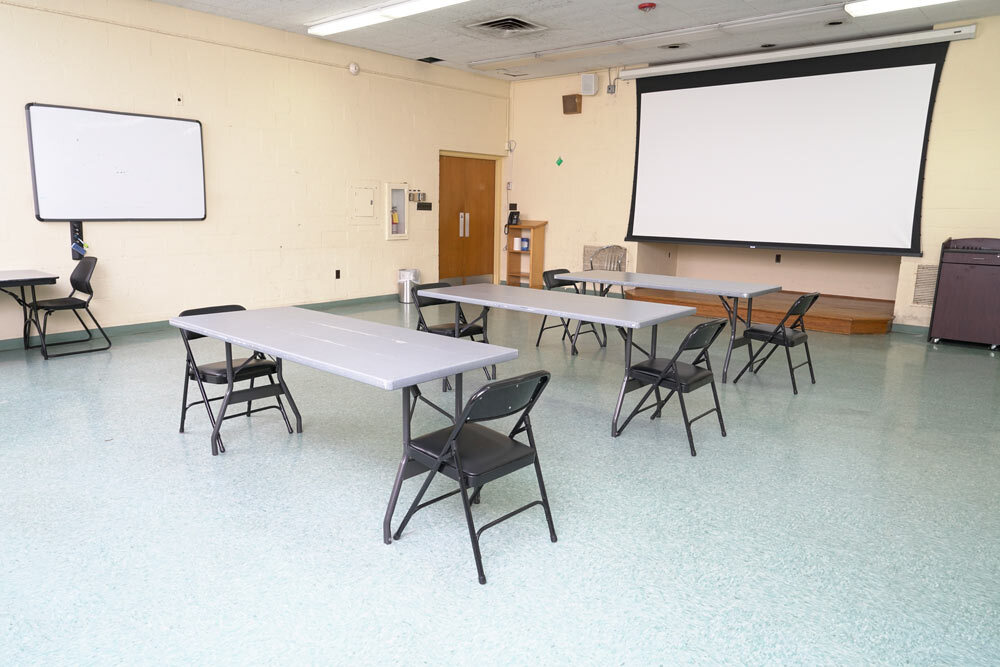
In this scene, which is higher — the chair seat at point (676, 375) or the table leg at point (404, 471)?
the chair seat at point (676, 375)

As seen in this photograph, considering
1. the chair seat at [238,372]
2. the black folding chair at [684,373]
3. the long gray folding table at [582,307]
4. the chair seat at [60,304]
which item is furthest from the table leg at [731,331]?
the chair seat at [60,304]

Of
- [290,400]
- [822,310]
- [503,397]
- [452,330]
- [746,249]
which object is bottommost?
[290,400]

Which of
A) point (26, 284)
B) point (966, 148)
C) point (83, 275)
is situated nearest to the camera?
point (26, 284)

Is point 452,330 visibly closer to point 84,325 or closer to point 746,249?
point 84,325

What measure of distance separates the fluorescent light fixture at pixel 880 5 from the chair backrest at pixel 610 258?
4069 millimetres

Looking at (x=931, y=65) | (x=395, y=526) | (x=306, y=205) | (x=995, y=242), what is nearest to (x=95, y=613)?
(x=395, y=526)

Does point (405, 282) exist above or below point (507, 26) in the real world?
below

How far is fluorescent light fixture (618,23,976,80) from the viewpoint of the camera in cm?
660

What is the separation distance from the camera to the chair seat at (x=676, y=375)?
374cm

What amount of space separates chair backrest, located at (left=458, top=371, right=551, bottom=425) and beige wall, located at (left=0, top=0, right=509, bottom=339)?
548 centimetres

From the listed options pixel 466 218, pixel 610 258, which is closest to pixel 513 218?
pixel 466 218

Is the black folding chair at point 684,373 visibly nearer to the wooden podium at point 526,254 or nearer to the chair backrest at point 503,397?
the chair backrest at point 503,397

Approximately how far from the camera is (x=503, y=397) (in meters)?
2.40

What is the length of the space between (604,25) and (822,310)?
13.4ft
